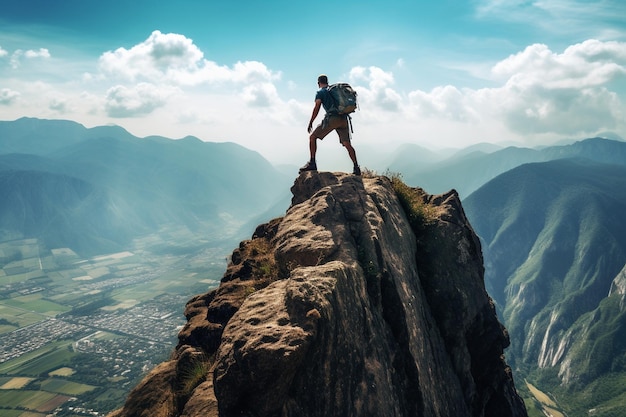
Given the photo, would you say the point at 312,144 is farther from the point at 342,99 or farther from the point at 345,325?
the point at 345,325

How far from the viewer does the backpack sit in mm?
18125

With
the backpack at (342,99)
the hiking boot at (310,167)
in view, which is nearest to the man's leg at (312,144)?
the hiking boot at (310,167)

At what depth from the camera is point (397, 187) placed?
2086 cm

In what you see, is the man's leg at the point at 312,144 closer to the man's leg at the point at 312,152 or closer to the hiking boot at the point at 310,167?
the man's leg at the point at 312,152

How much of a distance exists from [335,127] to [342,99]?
55.3 inches

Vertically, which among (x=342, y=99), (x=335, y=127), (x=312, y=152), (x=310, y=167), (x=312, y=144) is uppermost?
(x=342, y=99)

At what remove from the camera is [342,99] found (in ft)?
59.5

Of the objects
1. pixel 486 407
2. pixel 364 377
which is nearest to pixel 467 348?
pixel 486 407

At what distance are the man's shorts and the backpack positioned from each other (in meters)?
0.39

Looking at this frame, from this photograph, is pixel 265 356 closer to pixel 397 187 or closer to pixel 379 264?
pixel 379 264

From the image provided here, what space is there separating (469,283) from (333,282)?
11217 millimetres

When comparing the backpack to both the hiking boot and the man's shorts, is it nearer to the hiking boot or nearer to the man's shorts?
the man's shorts

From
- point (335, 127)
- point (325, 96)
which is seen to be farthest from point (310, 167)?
point (325, 96)

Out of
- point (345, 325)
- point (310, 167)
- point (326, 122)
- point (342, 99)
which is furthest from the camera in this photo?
point (310, 167)
